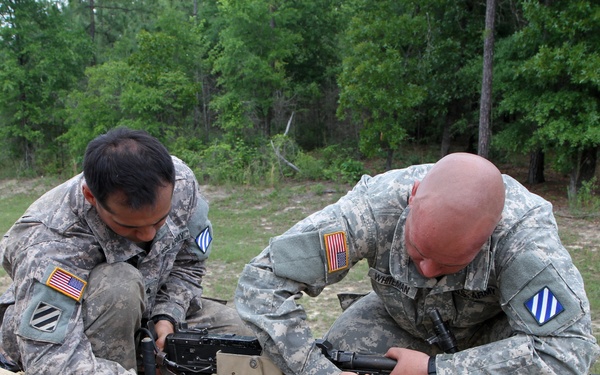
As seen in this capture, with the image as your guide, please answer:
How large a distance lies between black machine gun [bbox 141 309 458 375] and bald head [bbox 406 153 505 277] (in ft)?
1.93

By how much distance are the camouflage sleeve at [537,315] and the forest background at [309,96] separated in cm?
514

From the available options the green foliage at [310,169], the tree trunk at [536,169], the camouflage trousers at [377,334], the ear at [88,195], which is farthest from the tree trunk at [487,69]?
the ear at [88,195]

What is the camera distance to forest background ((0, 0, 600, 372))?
Answer: 402 inches

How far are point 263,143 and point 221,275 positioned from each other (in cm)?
926

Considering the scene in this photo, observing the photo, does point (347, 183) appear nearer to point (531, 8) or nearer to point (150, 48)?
point (531, 8)

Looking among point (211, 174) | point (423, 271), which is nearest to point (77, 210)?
point (423, 271)

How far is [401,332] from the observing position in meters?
3.09

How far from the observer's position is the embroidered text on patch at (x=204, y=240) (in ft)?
10.9

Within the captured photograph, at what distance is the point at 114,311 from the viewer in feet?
8.68

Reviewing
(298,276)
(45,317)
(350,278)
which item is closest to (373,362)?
(298,276)

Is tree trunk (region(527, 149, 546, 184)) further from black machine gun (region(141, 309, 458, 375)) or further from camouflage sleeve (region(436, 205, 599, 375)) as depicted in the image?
camouflage sleeve (region(436, 205, 599, 375))

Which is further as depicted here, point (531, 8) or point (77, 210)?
point (531, 8)

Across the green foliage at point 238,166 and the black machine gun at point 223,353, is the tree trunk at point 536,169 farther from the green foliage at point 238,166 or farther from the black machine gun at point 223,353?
the black machine gun at point 223,353

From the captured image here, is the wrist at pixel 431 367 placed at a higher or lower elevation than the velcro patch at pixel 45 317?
lower
